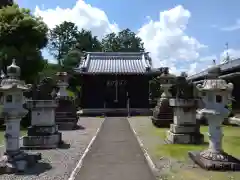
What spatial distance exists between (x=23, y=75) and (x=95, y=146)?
1208cm

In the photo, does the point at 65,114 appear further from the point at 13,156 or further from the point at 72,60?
the point at 72,60

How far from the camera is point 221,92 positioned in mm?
8461

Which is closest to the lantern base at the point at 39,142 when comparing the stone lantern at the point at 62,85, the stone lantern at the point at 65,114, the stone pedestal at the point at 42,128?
the stone pedestal at the point at 42,128

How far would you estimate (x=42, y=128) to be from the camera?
12.2 metres

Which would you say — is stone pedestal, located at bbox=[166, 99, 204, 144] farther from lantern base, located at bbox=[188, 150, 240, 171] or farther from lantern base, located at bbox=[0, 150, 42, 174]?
lantern base, located at bbox=[0, 150, 42, 174]

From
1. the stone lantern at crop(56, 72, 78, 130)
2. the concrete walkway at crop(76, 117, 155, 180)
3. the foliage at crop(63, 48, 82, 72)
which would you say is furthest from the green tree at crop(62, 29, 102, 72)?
the concrete walkway at crop(76, 117, 155, 180)

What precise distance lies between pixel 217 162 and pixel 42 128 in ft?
22.9

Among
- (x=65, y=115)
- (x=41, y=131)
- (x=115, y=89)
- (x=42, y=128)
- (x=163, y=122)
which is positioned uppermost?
(x=115, y=89)

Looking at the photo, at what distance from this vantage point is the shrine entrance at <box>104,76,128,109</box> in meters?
29.7

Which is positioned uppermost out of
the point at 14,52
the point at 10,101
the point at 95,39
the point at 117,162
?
the point at 95,39

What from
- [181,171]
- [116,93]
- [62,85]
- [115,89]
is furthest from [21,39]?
[181,171]

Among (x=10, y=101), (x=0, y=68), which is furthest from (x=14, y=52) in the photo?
(x=10, y=101)

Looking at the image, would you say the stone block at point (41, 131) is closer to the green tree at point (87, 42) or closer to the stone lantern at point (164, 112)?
the stone lantern at point (164, 112)

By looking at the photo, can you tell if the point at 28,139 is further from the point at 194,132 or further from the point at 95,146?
the point at 194,132
